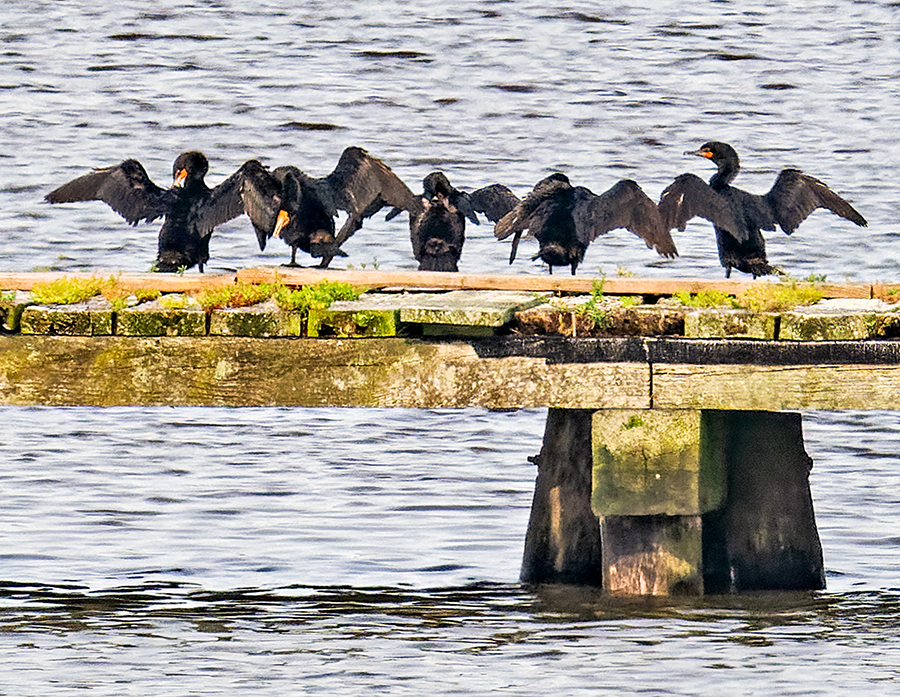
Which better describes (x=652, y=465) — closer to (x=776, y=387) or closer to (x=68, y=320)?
(x=776, y=387)

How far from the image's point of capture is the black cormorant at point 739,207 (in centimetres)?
1645

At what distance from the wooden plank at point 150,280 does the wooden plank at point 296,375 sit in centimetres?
38

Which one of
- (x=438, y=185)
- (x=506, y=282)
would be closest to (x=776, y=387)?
(x=506, y=282)

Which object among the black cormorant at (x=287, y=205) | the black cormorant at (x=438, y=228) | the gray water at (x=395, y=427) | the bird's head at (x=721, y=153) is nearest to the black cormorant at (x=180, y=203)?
the black cormorant at (x=287, y=205)

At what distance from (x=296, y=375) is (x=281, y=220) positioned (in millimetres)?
4103

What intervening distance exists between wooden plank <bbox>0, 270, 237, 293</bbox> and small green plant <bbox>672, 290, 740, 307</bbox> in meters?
2.67

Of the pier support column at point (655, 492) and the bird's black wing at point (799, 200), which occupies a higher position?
the bird's black wing at point (799, 200)

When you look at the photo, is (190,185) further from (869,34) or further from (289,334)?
(869,34)

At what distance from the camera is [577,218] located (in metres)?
16.4

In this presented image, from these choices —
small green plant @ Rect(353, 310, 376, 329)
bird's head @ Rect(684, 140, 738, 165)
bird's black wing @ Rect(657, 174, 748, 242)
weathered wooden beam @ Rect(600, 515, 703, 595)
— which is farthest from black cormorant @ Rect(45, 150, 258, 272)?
weathered wooden beam @ Rect(600, 515, 703, 595)

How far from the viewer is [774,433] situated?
531 inches

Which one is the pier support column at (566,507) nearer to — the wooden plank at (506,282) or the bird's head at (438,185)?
the wooden plank at (506,282)

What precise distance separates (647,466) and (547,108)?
25.5 metres

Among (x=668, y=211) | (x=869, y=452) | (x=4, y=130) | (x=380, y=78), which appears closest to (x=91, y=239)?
(x=4, y=130)
